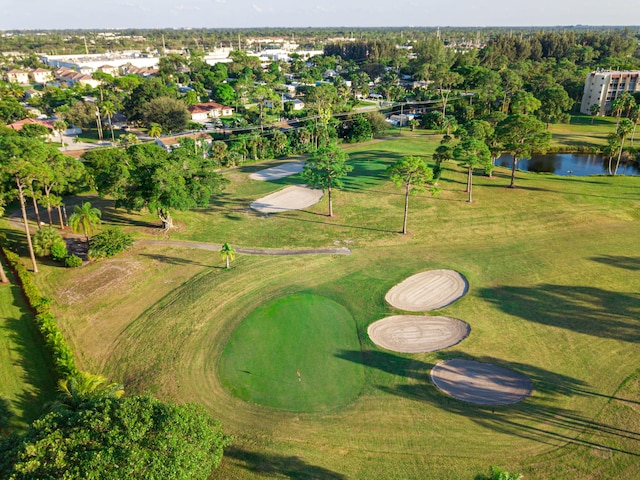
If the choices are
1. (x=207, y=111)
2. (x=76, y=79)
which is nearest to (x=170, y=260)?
(x=207, y=111)

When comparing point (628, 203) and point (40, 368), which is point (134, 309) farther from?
point (628, 203)

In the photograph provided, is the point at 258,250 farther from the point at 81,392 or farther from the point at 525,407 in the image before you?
the point at 525,407

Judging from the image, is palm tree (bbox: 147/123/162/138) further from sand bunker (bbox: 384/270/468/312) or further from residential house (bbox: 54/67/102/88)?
residential house (bbox: 54/67/102/88)

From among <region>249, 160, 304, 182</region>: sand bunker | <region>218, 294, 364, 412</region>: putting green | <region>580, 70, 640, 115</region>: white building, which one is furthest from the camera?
<region>580, 70, 640, 115</region>: white building

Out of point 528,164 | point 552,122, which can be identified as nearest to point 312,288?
point 528,164

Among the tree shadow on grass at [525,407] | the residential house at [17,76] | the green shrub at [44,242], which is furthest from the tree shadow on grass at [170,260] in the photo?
the residential house at [17,76]

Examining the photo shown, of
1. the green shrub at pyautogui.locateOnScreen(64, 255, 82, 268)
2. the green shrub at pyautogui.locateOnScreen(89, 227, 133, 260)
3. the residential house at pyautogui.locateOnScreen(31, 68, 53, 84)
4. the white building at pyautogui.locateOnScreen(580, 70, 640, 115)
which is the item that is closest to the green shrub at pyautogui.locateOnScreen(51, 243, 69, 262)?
the green shrub at pyautogui.locateOnScreen(64, 255, 82, 268)

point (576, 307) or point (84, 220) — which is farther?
point (84, 220)
